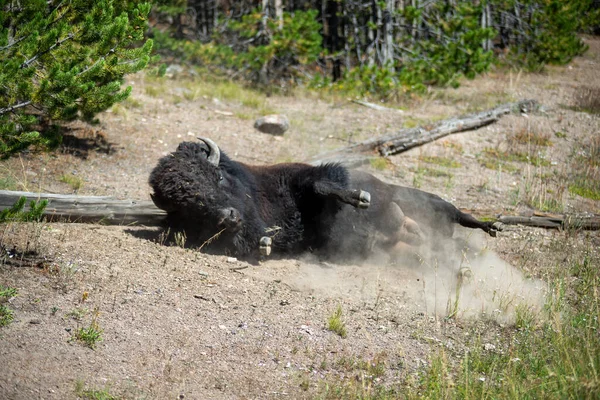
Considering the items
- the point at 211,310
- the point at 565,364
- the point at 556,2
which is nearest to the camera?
the point at 565,364

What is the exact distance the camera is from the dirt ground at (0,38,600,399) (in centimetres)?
492

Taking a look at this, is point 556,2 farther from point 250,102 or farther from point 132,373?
point 132,373

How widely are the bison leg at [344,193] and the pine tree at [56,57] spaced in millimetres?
2547

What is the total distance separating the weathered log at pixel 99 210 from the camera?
732 cm

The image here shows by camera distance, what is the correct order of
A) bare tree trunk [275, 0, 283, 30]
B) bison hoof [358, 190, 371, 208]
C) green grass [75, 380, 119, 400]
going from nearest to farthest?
1. green grass [75, 380, 119, 400]
2. bison hoof [358, 190, 371, 208]
3. bare tree trunk [275, 0, 283, 30]

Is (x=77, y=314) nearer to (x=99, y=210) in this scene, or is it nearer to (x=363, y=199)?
(x=99, y=210)

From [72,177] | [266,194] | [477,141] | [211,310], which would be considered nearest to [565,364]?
[211,310]

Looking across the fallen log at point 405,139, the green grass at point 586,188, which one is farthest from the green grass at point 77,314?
the green grass at point 586,188

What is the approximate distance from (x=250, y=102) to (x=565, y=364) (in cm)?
1155

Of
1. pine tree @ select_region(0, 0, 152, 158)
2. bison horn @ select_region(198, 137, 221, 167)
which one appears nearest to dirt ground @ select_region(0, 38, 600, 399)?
bison horn @ select_region(198, 137, 221, 167)

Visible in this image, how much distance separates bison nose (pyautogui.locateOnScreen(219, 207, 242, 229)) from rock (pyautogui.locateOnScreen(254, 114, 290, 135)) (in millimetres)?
6390

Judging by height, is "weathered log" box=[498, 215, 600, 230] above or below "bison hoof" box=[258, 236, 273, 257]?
below

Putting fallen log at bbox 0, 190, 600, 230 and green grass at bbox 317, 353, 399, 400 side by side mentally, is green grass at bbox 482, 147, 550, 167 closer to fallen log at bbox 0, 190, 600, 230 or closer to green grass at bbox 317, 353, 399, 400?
Answer: fallen log at bbox 0, 190, 600, 230

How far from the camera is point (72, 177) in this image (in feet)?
29.9
